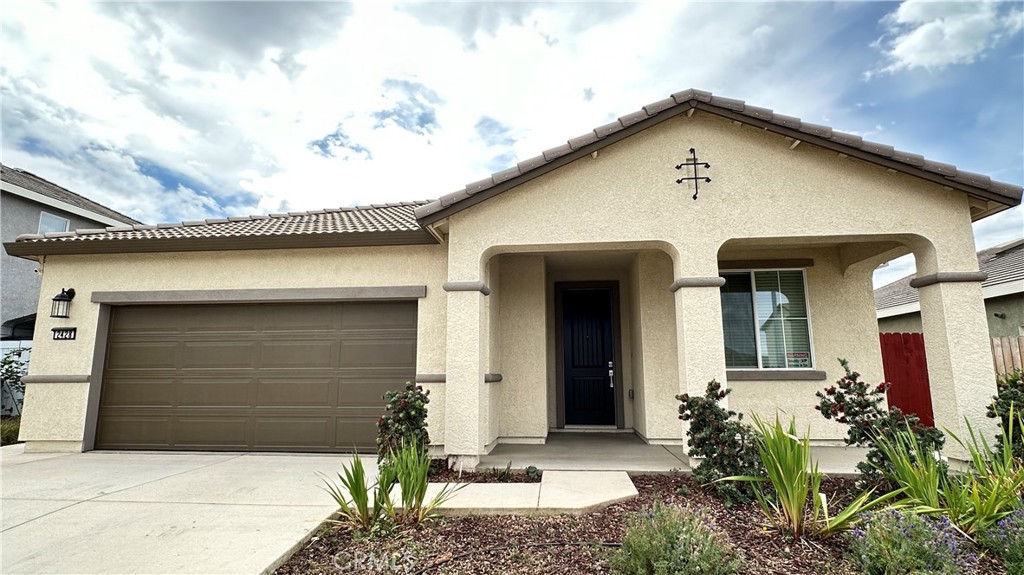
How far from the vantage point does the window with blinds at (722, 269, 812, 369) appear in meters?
7.15

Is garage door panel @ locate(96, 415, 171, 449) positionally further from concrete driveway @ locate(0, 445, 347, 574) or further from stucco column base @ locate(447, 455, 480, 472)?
stucco column base @ locate(447, 455, 480, 472)

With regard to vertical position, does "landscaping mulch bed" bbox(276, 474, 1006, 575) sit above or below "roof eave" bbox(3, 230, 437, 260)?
below

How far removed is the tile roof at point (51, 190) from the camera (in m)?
12.9

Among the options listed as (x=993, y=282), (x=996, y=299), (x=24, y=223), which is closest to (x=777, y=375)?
(x=993, y=282)

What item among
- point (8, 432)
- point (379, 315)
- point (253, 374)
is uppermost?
point (379, 315)

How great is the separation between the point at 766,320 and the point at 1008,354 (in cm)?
385

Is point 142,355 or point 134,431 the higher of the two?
point 142,355

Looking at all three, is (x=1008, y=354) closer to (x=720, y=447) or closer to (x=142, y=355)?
(x=720, y=447)

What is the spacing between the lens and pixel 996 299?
10.7m

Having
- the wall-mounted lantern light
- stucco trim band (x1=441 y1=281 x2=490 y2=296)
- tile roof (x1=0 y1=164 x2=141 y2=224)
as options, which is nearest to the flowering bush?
stucco trim band (x1=441 y1=281 x2=490 y2=296)

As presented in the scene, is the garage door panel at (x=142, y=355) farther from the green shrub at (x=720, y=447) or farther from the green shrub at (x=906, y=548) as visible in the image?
the green shrub at (x=906, y=548)

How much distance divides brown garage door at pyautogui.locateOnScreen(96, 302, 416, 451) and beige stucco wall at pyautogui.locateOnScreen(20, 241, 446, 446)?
14.3 inches

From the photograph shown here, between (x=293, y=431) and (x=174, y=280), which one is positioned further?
(x=174, y=280)

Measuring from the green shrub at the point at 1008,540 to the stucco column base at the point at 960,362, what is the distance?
2.33m
